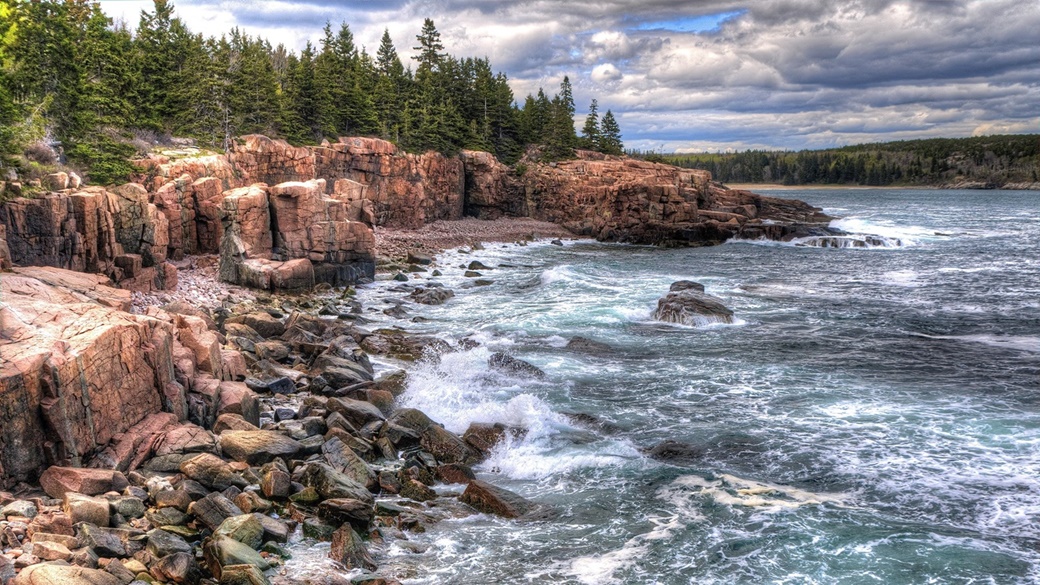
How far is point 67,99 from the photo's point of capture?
1640 inches

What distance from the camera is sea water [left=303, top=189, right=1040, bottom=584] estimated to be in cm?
1322

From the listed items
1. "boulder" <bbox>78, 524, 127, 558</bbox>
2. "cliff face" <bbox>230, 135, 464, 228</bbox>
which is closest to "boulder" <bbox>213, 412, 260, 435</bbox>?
"boulder" <bbox>78, 524, 127, 558</bbox>

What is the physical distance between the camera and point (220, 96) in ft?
182

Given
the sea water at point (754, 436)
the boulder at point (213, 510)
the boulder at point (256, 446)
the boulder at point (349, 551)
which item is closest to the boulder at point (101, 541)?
the boulder at point (213, 510)

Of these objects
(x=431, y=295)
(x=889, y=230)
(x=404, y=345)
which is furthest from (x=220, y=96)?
(x=889, y=230)

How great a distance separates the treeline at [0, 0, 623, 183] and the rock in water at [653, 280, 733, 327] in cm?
2701

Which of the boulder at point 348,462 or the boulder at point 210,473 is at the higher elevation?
the boulder at point 210,473

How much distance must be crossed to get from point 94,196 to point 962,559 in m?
30.8

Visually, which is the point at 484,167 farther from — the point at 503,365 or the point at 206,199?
the point at 503,365

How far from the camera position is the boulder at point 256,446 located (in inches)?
623

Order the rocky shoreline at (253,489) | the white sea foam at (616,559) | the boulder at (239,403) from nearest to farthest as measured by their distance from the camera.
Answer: the rocky shoreline at (253,489) < the white sea foam at (616,559) < the boulder at (239,403)

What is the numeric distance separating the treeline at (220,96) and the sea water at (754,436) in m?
17.5

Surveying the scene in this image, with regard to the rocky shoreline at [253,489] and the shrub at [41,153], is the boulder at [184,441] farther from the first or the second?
the shrub at [41,153]

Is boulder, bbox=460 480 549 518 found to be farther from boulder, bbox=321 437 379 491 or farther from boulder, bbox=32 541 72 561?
boulder, bbox=32 541 72 561
